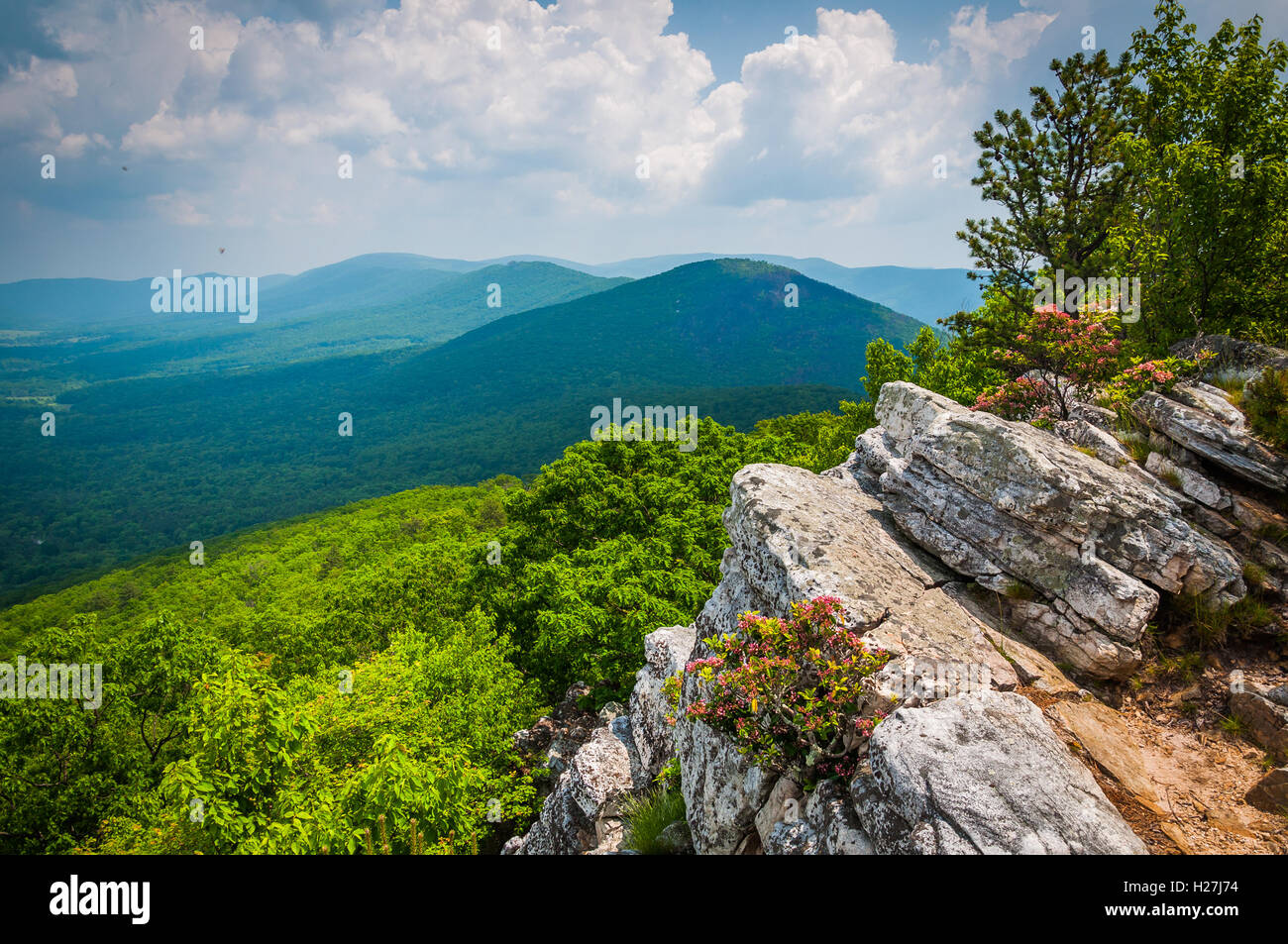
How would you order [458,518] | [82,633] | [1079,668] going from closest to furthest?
[1079,668], [82,633], [458,518]

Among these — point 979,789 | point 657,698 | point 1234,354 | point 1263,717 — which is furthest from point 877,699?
point 1234,354

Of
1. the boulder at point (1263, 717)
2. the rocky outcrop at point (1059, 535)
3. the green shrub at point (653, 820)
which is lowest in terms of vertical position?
the green shrub at point (653, 820)

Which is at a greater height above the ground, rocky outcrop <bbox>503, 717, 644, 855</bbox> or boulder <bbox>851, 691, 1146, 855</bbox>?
boulder <bbox>851, 691, 1146, 855</bbox>

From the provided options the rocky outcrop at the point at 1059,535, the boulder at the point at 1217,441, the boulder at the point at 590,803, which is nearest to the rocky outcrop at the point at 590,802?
the boulder at the point at 590,803

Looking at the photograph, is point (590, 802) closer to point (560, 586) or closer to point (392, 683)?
point (392, 683)

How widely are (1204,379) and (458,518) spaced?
170ft

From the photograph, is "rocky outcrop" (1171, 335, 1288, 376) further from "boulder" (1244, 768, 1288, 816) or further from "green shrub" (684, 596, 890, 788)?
"green shrub" (684, 596, 890, 788)

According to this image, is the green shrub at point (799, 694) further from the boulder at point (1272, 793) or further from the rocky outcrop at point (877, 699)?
the boulder at point (1272, 793)

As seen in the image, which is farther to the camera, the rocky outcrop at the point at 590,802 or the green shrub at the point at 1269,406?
the rocky outcrop at the point at 590,802

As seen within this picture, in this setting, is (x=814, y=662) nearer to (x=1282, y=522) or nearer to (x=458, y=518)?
(x=1282, y=522)

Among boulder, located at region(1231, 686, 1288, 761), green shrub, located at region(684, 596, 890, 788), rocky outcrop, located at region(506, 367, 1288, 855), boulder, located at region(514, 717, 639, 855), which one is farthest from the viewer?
boulder, located at region(514, 717, 639, 855)

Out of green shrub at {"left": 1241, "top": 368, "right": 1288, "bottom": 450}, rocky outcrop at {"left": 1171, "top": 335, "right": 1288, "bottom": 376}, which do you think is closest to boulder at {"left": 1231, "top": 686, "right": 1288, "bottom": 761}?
green shrub at {"left": 1241, "top": 368, "right": 1288, "bottom": 450}

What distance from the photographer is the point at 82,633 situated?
74.9ft
